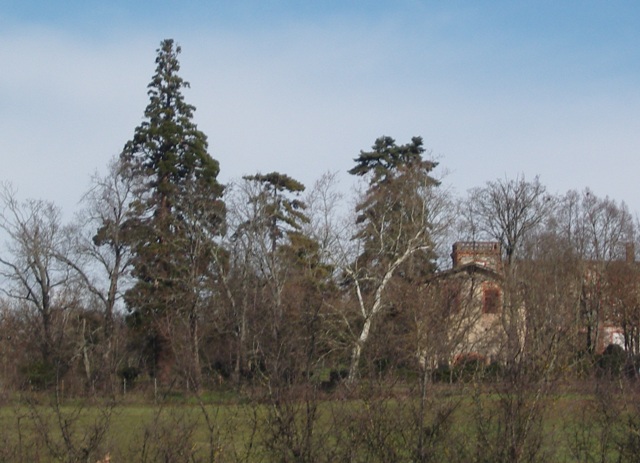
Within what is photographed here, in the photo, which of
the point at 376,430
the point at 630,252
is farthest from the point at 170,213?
the point at 376,430

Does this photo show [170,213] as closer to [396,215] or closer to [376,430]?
[396,215]

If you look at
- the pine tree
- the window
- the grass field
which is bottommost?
the grass field

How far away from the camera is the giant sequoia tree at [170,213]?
40625 mm

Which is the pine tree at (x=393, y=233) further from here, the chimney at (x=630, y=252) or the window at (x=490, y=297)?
the chimney at (x=630, y=252)

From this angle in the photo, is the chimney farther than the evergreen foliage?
Yes

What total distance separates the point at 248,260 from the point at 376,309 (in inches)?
333

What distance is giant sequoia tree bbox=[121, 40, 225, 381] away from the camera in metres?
40.6

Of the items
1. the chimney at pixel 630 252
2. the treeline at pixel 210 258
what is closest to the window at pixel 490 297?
the treeline at pixel 210 258

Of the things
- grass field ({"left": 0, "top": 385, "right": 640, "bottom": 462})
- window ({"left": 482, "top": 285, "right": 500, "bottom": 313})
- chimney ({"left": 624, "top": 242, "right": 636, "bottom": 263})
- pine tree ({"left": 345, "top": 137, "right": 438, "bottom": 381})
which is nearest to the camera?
grass field ({"left": 0, "top": 385, "right": 640, "bottom": 462})

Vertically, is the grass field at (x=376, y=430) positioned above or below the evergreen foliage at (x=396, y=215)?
below

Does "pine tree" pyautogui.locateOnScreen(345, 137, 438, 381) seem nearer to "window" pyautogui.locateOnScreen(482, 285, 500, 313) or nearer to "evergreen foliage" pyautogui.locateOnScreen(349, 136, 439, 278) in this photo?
"evergreen foliage" pyautogui.locateOnScreen(349, 136, 439, 278)

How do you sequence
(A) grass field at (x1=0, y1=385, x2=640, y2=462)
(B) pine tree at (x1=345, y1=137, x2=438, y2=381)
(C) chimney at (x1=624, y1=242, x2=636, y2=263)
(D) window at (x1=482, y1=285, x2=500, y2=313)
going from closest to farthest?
(A) grass field at (x1=0, y1=385, x2=640, y2=462) < (D) window at (x1=482, y1=285, x2=500, y2=313) < (B) pine tree at (x1=345, y1=137, x2=438, y2=381) < (C) chimney at (x1=624, y1=242, x2=636, y2=263)

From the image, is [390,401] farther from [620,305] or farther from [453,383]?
[620,305]

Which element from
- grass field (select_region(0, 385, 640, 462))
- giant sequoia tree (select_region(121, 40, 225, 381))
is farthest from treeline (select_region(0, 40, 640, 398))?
grass field (select_region(0, 385, 640, 462))
